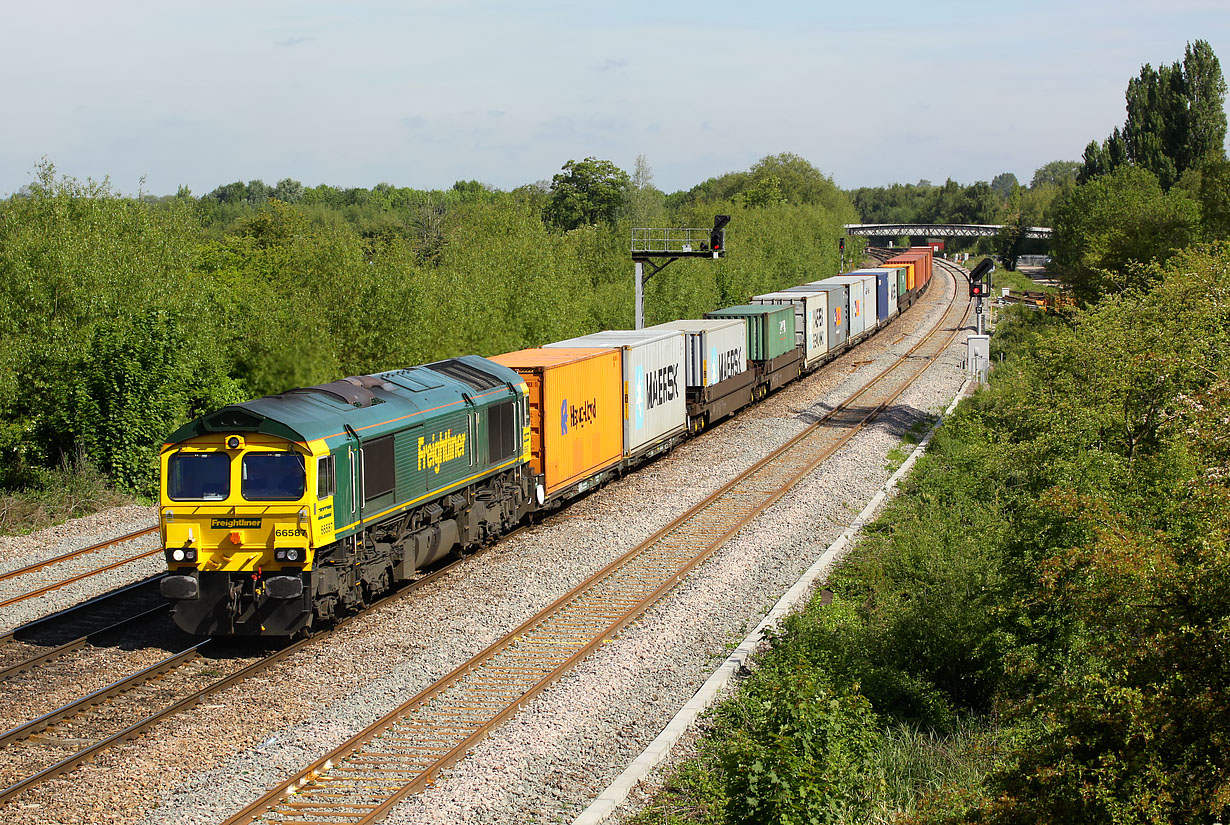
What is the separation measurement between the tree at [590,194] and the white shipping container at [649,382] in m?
57.8

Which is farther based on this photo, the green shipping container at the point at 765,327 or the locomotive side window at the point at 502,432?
the green shipping container at the point at 765,327

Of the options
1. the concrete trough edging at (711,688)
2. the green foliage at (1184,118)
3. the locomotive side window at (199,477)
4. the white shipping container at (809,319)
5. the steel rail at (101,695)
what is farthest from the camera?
the green foliage at (1184,118)

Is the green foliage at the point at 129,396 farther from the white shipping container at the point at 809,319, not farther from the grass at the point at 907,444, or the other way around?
the white shipping container at the point at 809,319

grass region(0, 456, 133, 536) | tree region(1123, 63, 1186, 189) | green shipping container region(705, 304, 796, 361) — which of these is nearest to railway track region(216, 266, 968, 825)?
green shipping container region(705, 304, 796, 361)

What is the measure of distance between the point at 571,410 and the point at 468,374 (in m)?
3.44

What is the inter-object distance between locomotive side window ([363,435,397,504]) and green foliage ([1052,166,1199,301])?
90.7ft

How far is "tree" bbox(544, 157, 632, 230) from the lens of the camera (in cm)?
8712

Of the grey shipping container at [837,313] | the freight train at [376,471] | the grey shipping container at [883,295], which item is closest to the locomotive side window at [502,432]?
the freight train at [376,471]

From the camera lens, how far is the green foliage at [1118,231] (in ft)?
162

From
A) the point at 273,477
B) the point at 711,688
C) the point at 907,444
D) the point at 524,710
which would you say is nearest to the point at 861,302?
the point at 907,444

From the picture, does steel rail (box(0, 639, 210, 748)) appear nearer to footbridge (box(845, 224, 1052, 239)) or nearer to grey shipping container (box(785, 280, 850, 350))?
grey shipping container (box(785, 280, 850, 350))

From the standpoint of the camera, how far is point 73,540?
72.1ft

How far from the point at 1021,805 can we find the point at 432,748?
23.2ft

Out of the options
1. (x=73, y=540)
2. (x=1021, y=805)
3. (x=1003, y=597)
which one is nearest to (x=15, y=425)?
(x=73, y=540)
